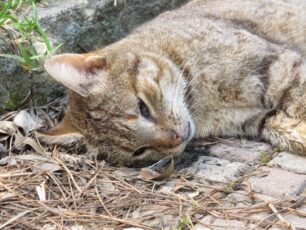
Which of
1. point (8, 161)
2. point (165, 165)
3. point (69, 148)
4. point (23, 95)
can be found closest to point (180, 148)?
point (165, 165)

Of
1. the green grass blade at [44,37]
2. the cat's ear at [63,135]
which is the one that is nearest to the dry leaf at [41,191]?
the cat's ear at [63,135]

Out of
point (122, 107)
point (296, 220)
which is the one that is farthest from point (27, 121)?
point (296, 220)

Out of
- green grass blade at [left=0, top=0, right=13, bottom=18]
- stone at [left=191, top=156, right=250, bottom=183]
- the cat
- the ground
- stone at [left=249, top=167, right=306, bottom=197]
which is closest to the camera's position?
the ground

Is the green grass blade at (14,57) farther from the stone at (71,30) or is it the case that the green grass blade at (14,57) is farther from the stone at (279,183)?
the stone at (279,183)

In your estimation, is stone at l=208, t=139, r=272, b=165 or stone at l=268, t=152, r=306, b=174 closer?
stone at l=268, t=152, r=306, b=174

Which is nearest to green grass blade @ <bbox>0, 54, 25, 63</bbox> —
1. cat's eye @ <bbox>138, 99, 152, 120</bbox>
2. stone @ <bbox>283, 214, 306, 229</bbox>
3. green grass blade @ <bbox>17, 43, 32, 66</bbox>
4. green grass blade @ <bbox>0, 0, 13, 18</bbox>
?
green grass blade @ <bbox>17, 43, 32, 66</bbox>

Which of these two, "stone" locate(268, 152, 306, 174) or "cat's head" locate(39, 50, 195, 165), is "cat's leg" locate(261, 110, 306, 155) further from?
"cat's head" locate(39, 50, 195, 165)

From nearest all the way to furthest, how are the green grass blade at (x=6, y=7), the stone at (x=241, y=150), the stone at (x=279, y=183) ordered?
the stone at (x=279, y=183) → the stone at (x=241, y=150) → the green grass blade at (x=6, y=7)
